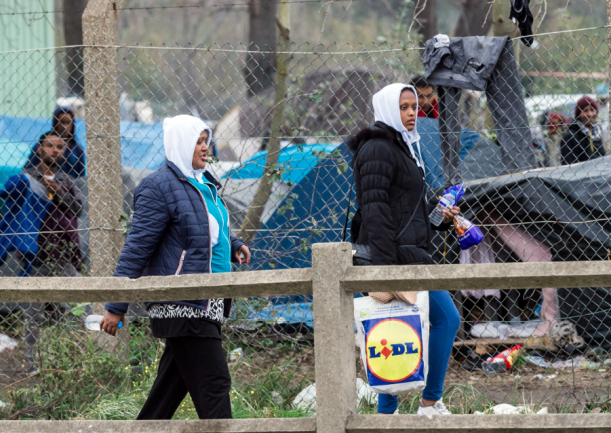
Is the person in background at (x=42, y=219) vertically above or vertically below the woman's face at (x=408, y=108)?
below

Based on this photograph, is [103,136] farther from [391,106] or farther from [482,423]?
[482,423]

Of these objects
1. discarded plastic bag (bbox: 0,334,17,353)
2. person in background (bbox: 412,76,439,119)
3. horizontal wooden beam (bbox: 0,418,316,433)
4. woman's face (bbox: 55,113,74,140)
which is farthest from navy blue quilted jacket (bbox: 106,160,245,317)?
discarded plastic bag (bbox: 0,334,17,353)

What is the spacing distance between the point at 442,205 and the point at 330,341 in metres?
1.66

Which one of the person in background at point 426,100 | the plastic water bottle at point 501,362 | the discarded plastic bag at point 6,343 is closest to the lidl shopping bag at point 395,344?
the plastic water bottle at point 501,362

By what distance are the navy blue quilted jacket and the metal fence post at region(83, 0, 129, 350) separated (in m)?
1.52

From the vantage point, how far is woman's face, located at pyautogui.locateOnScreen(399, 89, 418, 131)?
3.62 metres

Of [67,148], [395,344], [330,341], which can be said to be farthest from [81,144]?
[330,341]

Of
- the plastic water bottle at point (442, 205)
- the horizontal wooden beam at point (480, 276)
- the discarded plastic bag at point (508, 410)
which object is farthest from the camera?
the plastic water bottle at point (442, 205)

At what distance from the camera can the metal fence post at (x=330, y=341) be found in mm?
2514

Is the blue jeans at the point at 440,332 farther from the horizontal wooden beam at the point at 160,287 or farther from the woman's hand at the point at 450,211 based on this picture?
the horizontal wooden beam at the point at 160,287

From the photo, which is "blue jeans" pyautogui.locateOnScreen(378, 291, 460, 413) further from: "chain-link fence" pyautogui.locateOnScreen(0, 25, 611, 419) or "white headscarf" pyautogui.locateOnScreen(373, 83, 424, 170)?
"white headscarf" pyautogui.locateOnScreen(373, 83, 424, 170)

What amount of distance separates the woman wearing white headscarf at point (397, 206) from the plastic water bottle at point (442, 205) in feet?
1.26

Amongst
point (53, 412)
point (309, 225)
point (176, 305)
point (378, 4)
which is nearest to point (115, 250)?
point (53, 412)

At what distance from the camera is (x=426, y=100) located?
4.73 m
